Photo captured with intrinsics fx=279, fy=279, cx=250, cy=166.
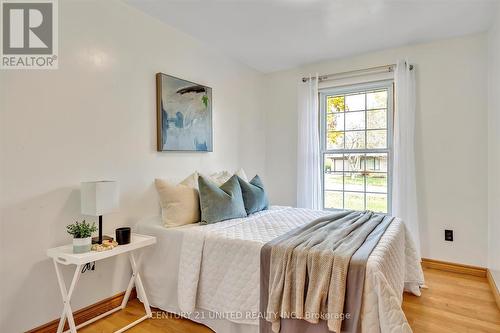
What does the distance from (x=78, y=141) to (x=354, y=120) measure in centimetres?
299

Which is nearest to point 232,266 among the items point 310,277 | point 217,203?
point 310,277

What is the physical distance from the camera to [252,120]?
390cm

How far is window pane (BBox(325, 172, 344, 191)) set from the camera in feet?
11.9

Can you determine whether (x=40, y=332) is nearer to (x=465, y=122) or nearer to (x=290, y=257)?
(x=290, y=257)

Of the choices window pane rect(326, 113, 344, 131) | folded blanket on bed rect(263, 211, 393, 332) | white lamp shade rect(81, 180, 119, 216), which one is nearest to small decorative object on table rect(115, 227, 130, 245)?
white lamp shade rect(81, 180, 119, 216)

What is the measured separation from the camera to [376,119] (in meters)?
3.37

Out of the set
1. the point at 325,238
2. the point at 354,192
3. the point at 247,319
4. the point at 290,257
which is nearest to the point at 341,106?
the point at 354,192

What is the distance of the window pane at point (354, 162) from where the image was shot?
3467 millimetres

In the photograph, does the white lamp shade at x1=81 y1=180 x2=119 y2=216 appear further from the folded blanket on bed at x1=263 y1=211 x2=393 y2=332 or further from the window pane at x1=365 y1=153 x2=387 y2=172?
the window pane at x1=365 y1=153 x2=387 y2=172

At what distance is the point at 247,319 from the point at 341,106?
9.23ft

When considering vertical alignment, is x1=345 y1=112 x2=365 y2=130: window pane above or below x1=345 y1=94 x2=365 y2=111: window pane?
below

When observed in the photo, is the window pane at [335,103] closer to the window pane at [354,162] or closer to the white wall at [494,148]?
the window pane at [354,162]

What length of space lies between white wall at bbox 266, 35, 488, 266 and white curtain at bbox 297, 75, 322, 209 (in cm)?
90

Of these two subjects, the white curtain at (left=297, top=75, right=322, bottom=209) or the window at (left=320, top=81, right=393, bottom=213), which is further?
the white curtain at (left=297, top=75, right=322, bottom=209)
